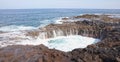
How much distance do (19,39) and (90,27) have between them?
12.0m

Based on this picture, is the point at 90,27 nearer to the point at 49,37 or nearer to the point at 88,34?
the point at 88,34

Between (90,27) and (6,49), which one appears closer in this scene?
(6,49)

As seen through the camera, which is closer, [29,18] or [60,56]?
[60,56]

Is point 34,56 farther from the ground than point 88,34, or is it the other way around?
point 34,56

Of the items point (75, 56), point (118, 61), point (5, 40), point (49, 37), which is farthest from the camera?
point (49, 37)

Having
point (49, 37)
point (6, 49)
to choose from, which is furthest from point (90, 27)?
point (6, 49)

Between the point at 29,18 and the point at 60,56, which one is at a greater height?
the point at 60,56

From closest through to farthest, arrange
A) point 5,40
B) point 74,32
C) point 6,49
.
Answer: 1. point 6,49
2. point 5,40
3. point 74,32

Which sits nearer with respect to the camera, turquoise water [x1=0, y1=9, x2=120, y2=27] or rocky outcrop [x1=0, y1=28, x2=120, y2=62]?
rocky outcrop [x1=0, y1=28, x2=120, y2=62]

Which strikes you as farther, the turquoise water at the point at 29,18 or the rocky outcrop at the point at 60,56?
the turquoise water at the point at 29,18

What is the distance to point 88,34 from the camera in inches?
1195

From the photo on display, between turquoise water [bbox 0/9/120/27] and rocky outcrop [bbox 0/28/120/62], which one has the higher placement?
rocky outcrop [bbox 0/28/120/62]

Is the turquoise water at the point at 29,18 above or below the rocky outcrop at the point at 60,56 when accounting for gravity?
below

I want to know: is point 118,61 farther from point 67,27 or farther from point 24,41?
point 67,27
